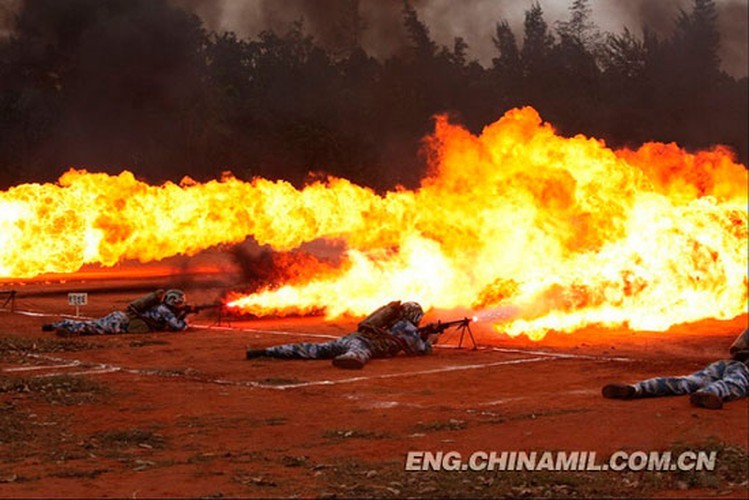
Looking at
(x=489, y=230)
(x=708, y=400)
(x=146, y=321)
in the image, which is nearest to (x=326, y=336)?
(x=146, y=321)

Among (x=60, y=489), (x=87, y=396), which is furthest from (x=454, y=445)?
(x=87, y=396)

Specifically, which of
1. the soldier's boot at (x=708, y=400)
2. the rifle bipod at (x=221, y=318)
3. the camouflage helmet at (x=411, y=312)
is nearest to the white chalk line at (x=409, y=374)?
the camouflage helmet at (x=411, y=312)

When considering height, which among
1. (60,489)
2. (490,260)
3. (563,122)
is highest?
(563,122)

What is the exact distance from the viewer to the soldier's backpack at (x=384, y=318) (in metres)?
19.6

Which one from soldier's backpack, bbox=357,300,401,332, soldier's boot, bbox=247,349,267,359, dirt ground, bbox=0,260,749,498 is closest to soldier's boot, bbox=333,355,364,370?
dirt ground, bbox=0,260,749,498

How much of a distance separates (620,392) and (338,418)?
12.1ft

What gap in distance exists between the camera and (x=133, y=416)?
14102mm

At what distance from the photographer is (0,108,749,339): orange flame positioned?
24.0 m

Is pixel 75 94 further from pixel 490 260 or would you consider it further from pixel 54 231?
pixel 490 260

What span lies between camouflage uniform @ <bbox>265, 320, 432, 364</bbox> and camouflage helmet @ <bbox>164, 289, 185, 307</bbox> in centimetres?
610

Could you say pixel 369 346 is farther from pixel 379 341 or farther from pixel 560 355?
pixel 560 355

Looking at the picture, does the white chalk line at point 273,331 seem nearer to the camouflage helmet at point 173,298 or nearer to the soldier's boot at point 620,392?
the camouflage helmet at point 173,298

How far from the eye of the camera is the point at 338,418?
44.7 feet

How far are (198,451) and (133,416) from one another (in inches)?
108
